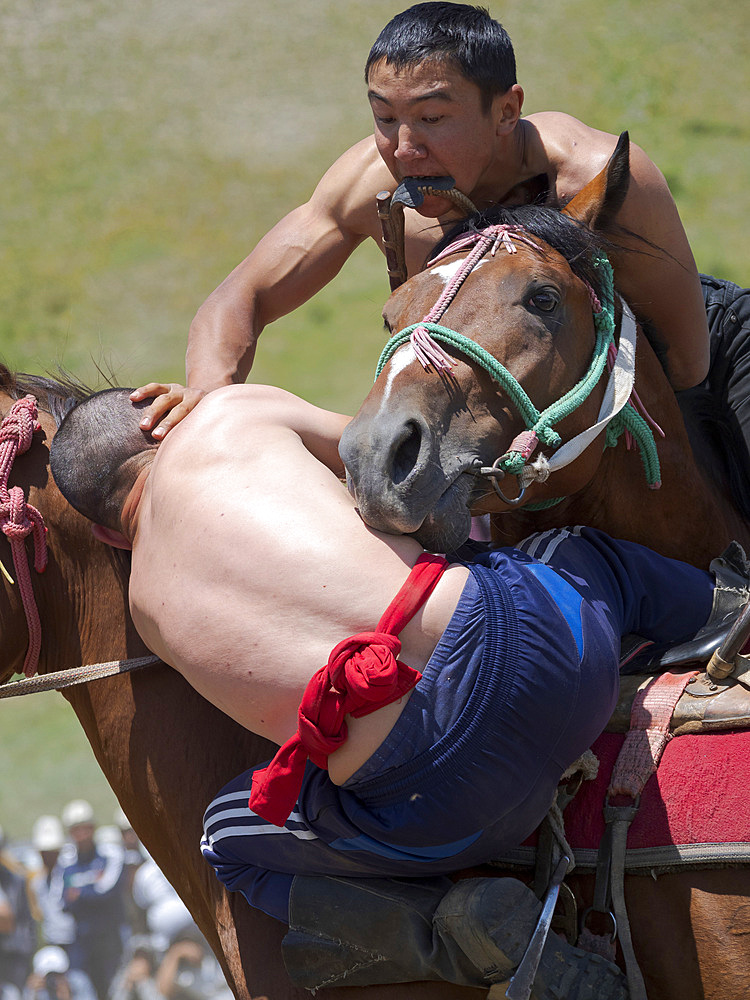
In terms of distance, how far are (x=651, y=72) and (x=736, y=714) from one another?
16.4 metres

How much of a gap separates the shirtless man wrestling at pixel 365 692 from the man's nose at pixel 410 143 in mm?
736

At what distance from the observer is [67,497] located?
216 centimetres

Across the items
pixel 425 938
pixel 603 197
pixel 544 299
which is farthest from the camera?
pixel 603 197

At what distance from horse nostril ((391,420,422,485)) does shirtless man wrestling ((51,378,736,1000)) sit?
0.12 meters

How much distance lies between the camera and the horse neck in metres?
2.29

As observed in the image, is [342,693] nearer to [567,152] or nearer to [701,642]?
[701,642]

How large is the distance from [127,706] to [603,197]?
154 centimetres

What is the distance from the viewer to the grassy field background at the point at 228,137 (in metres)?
13.9

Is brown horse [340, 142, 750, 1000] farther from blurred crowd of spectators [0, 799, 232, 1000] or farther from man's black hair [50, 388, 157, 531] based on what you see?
blurred crowd of spectators [0, 799, 232, 1000]

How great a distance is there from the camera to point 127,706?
89.4 inches

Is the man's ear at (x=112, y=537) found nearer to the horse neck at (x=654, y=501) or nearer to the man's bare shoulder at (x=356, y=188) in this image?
the horse neck at (x=654, y=501)

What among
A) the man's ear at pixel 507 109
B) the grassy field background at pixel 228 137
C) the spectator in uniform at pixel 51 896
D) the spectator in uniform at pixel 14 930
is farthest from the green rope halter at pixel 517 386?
the grassy field background at pixel 228 137

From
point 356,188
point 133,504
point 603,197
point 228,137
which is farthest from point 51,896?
point 228,137

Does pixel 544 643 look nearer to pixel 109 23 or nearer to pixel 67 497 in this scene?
pixel 67 497
